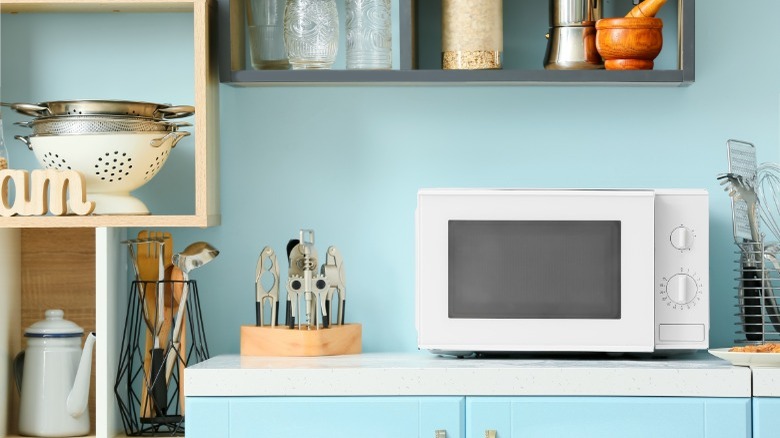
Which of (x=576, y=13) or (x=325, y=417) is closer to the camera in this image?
(x=325, y=417)

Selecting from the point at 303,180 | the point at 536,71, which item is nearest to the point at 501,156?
the point at 536,71

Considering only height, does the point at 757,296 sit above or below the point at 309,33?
below

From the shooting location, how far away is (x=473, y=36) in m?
1.87

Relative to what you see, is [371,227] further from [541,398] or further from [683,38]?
[683,38]

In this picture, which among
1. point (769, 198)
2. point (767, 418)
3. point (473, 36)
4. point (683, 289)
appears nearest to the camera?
point (767, 418)

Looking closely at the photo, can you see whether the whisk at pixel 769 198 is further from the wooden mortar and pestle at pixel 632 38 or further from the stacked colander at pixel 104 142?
the stacked colander at pixel 104 142

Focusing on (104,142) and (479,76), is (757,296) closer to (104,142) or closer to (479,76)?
(479,76)

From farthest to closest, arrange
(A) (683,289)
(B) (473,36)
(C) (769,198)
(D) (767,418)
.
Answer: (C) (769,198) → (B) (473,36) → (A) (683,289) → (D) (767,418)

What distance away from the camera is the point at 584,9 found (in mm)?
1901

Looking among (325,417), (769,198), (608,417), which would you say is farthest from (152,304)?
(769,198)

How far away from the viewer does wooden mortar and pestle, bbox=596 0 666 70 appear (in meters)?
1.83

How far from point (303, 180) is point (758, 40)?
914 millimetres

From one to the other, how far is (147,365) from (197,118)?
460 millimetres

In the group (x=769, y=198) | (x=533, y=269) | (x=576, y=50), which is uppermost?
(x=576, y=50)
